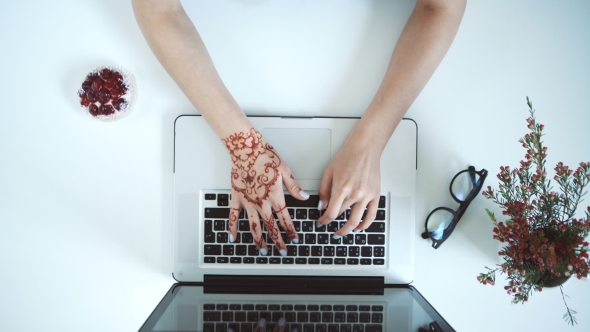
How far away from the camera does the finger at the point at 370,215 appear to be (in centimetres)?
72

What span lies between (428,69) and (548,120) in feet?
1.15

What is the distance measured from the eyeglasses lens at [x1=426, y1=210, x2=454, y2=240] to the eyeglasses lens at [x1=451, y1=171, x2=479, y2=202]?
0.05 meters

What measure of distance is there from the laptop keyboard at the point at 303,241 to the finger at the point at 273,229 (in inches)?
0.9

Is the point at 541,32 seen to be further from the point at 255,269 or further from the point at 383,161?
the point at 255,269

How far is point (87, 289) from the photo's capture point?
0.81 metres

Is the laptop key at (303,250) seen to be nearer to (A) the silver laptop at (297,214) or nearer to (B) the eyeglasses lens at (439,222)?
(A) the silver laptop at (297,214)

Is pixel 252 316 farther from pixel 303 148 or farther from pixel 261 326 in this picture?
pixel 303 148

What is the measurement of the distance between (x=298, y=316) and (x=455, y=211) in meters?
0.43

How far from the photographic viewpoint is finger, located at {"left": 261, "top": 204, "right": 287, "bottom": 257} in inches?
28.4

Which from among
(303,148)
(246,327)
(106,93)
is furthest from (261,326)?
(106,93)

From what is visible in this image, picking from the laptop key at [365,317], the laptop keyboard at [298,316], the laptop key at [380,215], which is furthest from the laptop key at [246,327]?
the laptop key at [380,215]

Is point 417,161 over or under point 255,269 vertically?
over

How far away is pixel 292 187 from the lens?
718mm

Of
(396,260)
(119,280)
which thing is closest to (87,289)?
(119,280)
